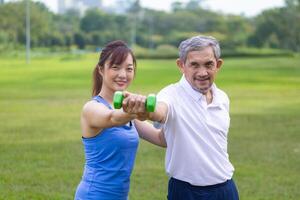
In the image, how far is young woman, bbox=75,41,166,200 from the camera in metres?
3.20

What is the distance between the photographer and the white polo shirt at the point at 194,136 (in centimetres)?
304

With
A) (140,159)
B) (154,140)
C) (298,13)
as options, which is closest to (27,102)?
(140,159)

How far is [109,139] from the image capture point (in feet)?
→ 10.5

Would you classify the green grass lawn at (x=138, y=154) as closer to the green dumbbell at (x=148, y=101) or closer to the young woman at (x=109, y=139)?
the young woman at (x=109, y=139)

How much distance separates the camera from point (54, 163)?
9102 mm

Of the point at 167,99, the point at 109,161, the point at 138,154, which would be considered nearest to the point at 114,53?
the point at 167,99

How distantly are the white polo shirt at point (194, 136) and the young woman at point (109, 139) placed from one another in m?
0.23

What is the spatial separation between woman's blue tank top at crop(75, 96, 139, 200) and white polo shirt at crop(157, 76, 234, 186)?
214 millimetres

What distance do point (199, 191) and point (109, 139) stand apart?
0.52m

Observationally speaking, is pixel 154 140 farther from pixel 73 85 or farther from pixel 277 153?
pixel 73 85

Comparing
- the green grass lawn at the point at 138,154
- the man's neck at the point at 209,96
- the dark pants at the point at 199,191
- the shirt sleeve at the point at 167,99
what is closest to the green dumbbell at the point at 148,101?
the shirt sleeve at the point at 167,99

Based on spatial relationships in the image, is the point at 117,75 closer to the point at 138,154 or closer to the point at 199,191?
the point at 199,191

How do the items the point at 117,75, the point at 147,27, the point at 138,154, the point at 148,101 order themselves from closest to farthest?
the point at 148,101 < the point at 117,75 < the point at 138,154 < the point at 147,27

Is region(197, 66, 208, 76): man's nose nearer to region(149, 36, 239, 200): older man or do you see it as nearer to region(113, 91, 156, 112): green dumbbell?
region(149, 36, 239, 200): older man
